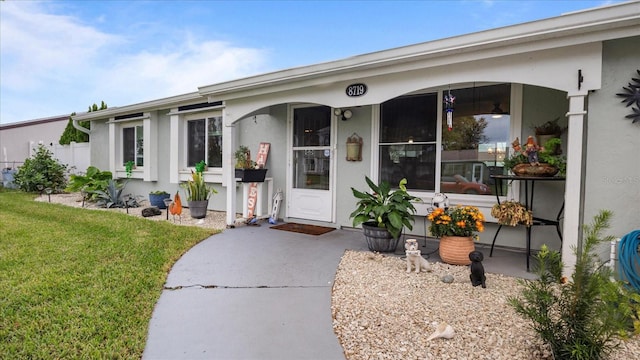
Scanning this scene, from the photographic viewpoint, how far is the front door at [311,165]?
538cm

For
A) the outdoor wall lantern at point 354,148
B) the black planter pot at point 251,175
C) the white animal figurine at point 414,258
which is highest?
the outdoor wall lantern at point 354,148

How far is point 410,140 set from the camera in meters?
4.64

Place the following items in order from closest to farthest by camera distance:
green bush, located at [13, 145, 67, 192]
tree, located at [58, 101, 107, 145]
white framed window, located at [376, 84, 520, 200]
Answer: white framed window, located at [376, 84, 520, 200]
green bush, located at [13, 145, 67, 192]
tree, located at [58, 101, 107, 145]

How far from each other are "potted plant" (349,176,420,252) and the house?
850 millimetres

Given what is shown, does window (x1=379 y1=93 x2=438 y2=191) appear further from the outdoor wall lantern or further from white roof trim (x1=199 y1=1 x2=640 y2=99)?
white roof trim (x1=199 y1=1 x2=640 y2=99)

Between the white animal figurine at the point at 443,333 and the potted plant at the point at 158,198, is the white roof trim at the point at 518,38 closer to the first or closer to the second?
the white animal figurine at the point at 443,333

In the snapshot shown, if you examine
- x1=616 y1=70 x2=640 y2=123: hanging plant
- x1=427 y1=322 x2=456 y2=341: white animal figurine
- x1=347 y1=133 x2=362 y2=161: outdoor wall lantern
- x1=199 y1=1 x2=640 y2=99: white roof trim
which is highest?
x1=199 y1=1 x2=640 y2=99: white roof trim

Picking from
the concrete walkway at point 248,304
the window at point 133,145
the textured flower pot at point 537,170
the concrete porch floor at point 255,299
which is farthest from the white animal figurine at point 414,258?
the window at point 133,145

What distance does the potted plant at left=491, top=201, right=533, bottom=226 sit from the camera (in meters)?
3.34

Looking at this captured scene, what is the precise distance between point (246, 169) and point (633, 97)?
15.3 feet

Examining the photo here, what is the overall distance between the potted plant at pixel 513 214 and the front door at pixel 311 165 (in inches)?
100

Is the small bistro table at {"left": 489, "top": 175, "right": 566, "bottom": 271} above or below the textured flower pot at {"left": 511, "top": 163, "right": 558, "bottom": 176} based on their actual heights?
below

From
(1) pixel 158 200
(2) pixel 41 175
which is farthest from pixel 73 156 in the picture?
(1) pixel 158 200

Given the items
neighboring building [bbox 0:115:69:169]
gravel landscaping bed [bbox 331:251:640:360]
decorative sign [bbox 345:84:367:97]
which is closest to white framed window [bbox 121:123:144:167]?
decorative sign [bbox 345:84:367:97]
